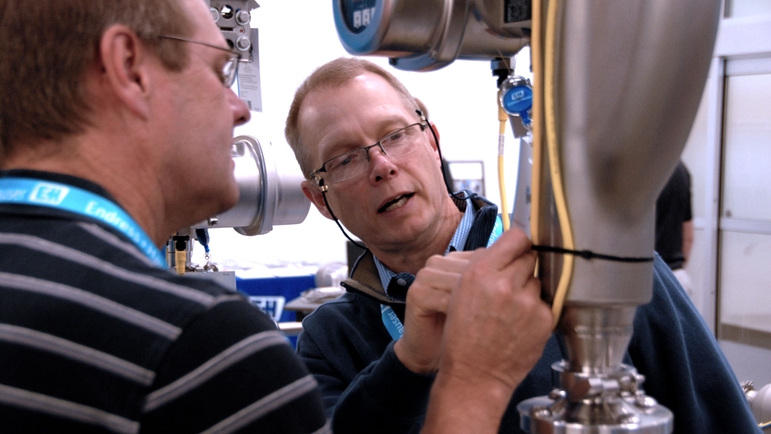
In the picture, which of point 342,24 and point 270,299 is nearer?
point 342,24

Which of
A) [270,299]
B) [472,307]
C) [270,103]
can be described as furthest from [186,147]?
[270,103]

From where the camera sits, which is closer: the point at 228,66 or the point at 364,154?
the point at 228,66

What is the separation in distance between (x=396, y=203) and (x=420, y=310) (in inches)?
20.7

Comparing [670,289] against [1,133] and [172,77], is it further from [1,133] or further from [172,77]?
[1,133]

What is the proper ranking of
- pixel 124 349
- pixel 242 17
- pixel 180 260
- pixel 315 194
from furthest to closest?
pixel 315 194 < pixel 180 260 < pixel 242 17 < pixel 124 349

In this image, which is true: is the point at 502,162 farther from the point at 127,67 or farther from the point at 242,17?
the point at 242,17

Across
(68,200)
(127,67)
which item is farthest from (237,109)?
(68,200)

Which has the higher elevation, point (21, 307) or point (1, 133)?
point (1, 133)

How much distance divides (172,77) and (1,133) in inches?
6.9

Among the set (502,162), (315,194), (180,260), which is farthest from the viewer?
(315,194)

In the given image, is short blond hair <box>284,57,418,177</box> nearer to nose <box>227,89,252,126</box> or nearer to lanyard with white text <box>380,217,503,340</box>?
lanyard with white text <box>380,217,503,340</box>

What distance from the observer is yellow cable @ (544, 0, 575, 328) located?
59cm

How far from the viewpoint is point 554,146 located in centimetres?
60

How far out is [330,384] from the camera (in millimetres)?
1264
